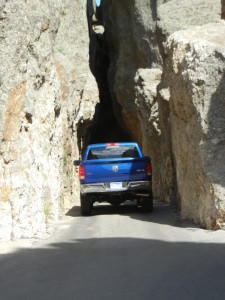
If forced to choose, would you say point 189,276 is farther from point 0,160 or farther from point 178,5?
point 178,5

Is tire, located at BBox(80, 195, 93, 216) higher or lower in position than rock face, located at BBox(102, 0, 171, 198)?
lower

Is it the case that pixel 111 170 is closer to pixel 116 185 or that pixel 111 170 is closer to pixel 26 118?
pixel 116 185

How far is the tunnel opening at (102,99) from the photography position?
35.6 meters

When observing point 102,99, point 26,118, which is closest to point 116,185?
point 26,118

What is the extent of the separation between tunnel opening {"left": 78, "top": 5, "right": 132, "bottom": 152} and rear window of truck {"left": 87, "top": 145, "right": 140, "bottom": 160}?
18.6 m

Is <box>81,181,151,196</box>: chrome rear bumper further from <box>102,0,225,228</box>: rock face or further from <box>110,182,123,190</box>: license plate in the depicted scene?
<box>102,0,225,228</box>: rock face

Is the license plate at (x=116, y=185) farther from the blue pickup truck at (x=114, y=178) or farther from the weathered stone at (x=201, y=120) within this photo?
the weathered stone at (x=201, y=120)

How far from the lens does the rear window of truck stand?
15.4 m

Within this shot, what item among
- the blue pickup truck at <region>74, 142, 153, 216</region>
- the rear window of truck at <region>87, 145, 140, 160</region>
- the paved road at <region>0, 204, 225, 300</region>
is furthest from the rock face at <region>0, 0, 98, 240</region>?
the rear window of truck at <region>87, 145, 140, 160</region>

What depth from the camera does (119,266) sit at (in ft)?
20.9

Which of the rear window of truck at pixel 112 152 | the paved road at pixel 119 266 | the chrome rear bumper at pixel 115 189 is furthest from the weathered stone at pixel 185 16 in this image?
the paved road at pixel 119 266

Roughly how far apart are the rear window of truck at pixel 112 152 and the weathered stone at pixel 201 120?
2500mm

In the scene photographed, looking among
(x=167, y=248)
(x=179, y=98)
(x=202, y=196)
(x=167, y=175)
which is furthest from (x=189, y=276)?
(x=167, y=175)

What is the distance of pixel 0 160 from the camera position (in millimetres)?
9180
